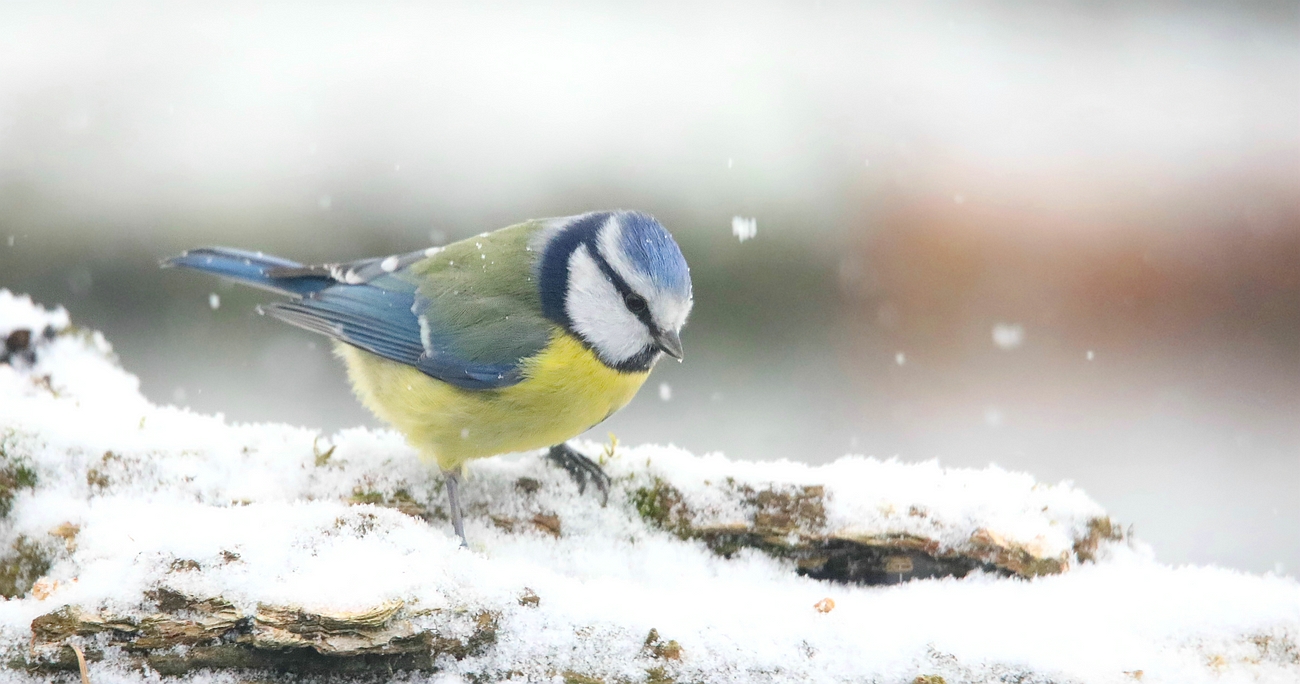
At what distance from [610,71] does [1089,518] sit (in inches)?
140

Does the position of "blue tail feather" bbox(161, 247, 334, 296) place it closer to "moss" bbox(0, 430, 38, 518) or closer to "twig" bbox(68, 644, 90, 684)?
"moss" bbox(0, 430, 38, 518)

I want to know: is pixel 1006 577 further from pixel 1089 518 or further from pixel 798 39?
pixel 798 39

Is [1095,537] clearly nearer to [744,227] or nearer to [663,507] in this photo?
[663,507]

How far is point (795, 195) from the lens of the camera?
4.25 m

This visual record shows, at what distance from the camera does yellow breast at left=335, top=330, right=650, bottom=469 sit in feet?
6.44

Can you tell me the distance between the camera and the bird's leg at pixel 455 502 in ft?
5.69

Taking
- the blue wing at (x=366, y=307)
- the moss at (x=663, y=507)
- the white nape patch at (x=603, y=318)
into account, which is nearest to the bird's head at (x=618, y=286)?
the white nape patch at (x=603, y=318)

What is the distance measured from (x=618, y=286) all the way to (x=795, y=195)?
2.39m

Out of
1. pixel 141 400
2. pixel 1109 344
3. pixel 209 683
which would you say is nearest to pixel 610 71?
pixel 1109 344

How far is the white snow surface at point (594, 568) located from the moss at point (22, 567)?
24 mm

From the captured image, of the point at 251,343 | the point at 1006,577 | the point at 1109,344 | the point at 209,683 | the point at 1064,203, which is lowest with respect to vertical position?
the point at 209,683

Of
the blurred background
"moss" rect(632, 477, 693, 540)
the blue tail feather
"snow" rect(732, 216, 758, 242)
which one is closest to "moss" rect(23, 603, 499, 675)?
"moss" rect(632, 477, 693, 540)

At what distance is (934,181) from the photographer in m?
4.41

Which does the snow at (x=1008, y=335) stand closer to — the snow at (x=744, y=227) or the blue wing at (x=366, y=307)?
the snow at (x=744, y=227)
